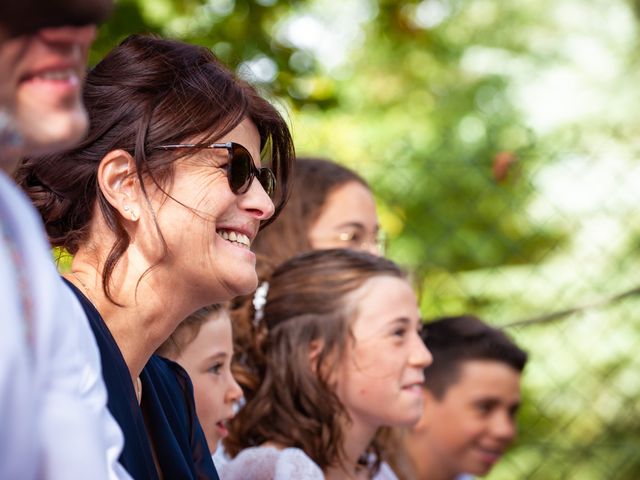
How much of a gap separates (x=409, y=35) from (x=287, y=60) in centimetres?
127

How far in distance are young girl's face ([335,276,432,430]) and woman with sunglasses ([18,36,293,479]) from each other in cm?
106

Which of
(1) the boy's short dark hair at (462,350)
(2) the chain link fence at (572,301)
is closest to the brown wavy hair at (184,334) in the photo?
(1) the boy's short dark hair at (462,350)

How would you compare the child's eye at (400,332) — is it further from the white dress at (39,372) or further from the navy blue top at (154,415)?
the white dress at (39,372)

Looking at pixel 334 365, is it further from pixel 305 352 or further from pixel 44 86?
pixel 44 86

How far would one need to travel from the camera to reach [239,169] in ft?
7.24

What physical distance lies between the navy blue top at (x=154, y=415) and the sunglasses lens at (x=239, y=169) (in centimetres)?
39

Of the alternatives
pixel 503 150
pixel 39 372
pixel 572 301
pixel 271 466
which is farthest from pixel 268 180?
pixel 503 150

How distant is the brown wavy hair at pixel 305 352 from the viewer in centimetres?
319

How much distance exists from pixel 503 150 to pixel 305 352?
15.1 feet

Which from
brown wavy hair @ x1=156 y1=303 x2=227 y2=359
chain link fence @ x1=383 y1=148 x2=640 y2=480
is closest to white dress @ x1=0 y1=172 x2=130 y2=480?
brown wavy hair @ x1=156 y1=303 x2=227 y2=359

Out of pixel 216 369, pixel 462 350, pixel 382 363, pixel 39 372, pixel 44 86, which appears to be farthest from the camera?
pixel 462 350

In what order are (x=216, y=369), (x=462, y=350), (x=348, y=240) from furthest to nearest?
(x=462, y=350) → (x=348, y=240) → (x=216, y=369)

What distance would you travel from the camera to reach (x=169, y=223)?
82.4 inches

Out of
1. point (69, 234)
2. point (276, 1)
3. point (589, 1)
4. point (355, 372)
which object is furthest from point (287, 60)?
point (589, 1)
